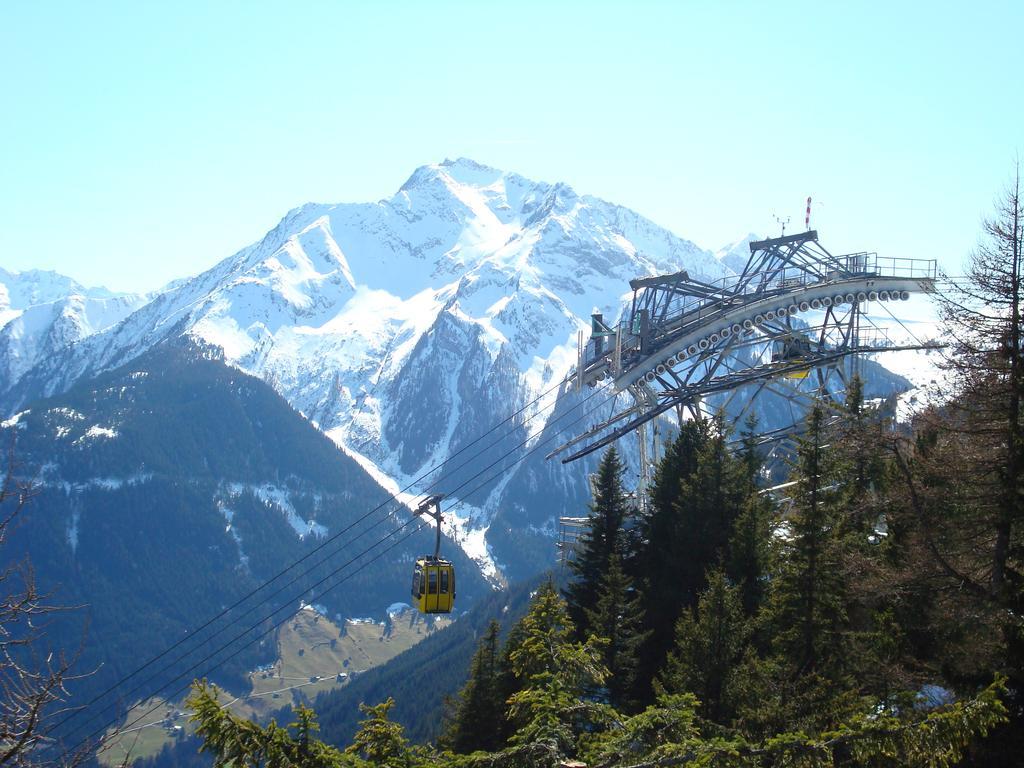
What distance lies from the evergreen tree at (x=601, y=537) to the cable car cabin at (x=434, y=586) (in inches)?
197

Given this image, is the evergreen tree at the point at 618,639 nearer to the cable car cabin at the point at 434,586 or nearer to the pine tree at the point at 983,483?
the cable car cabin at the point at 434,586

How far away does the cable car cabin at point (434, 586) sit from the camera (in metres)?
34.8

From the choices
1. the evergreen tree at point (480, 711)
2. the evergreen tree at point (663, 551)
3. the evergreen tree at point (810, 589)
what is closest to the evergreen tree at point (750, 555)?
the evergreen tree at point (663, 551)

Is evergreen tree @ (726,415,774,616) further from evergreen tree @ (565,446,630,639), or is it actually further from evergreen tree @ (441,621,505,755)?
evergreen tree @ (441,621,505,755)

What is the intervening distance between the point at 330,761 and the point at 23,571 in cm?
529

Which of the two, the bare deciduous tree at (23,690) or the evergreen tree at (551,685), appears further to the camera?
the evergreen tree at (551,685)

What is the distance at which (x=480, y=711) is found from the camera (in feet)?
113

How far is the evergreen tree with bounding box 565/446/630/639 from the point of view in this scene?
3747 centimetres

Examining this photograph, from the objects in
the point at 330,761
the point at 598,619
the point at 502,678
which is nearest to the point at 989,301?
the point at 330,761

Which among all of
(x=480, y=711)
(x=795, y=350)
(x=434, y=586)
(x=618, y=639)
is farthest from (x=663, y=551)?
(x=795, y=350)

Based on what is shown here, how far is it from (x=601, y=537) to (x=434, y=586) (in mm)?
7665

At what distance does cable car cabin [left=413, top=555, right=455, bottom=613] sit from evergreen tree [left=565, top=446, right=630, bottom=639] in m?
4.99

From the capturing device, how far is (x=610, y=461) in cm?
3997

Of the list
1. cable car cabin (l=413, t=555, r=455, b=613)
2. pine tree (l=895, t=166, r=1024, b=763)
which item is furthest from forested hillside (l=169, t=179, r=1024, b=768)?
cable car cabin (l=413, t=555, r=455, b=613)
